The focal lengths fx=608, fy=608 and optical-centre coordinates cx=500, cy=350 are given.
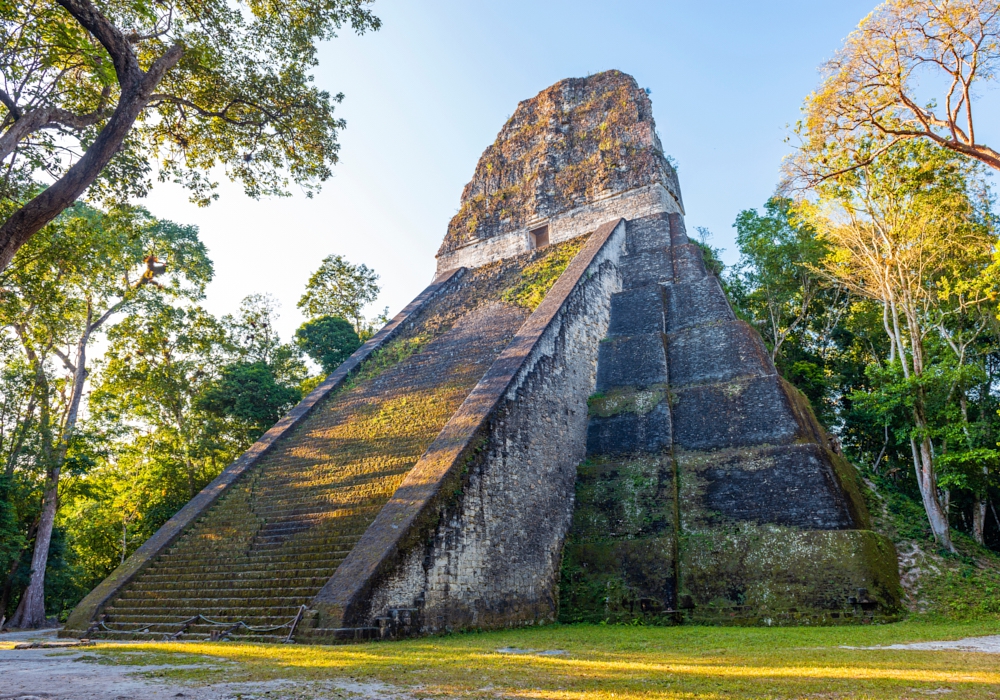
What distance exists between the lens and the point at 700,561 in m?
8.31

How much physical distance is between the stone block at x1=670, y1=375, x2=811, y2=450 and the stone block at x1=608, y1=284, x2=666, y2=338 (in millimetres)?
2451

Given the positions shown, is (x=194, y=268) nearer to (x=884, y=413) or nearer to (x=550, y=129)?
(x=550, y=129)

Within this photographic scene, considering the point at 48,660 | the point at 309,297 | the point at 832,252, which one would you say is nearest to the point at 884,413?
the point at 832,252

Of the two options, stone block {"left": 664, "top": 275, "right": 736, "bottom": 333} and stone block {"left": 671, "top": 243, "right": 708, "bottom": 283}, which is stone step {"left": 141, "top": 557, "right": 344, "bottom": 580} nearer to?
stone block {"left": 664, "top": 275, "right": 736, "bottom": 333}

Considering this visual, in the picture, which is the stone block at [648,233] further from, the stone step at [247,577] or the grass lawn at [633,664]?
the stone step at [247,577]

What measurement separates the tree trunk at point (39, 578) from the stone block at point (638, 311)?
507 inches

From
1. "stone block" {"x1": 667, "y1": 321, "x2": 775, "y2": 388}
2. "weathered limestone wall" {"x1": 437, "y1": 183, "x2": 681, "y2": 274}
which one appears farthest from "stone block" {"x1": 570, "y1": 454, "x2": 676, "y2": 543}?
"weathered limestone wall" {"x1": 437, "y1": 183, "x2": 681, "y2": 274}

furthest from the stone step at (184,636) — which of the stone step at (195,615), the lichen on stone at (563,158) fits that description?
the lichen on stone at (563,158)

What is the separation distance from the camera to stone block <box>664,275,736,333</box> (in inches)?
490

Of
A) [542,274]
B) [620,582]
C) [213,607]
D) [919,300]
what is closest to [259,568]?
[213,607]

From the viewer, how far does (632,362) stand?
12.0 m

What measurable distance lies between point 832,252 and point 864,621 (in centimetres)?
862

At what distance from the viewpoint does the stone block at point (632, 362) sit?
455 inches

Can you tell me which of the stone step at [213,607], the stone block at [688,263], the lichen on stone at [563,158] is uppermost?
the lichen on stone at [563,158]
